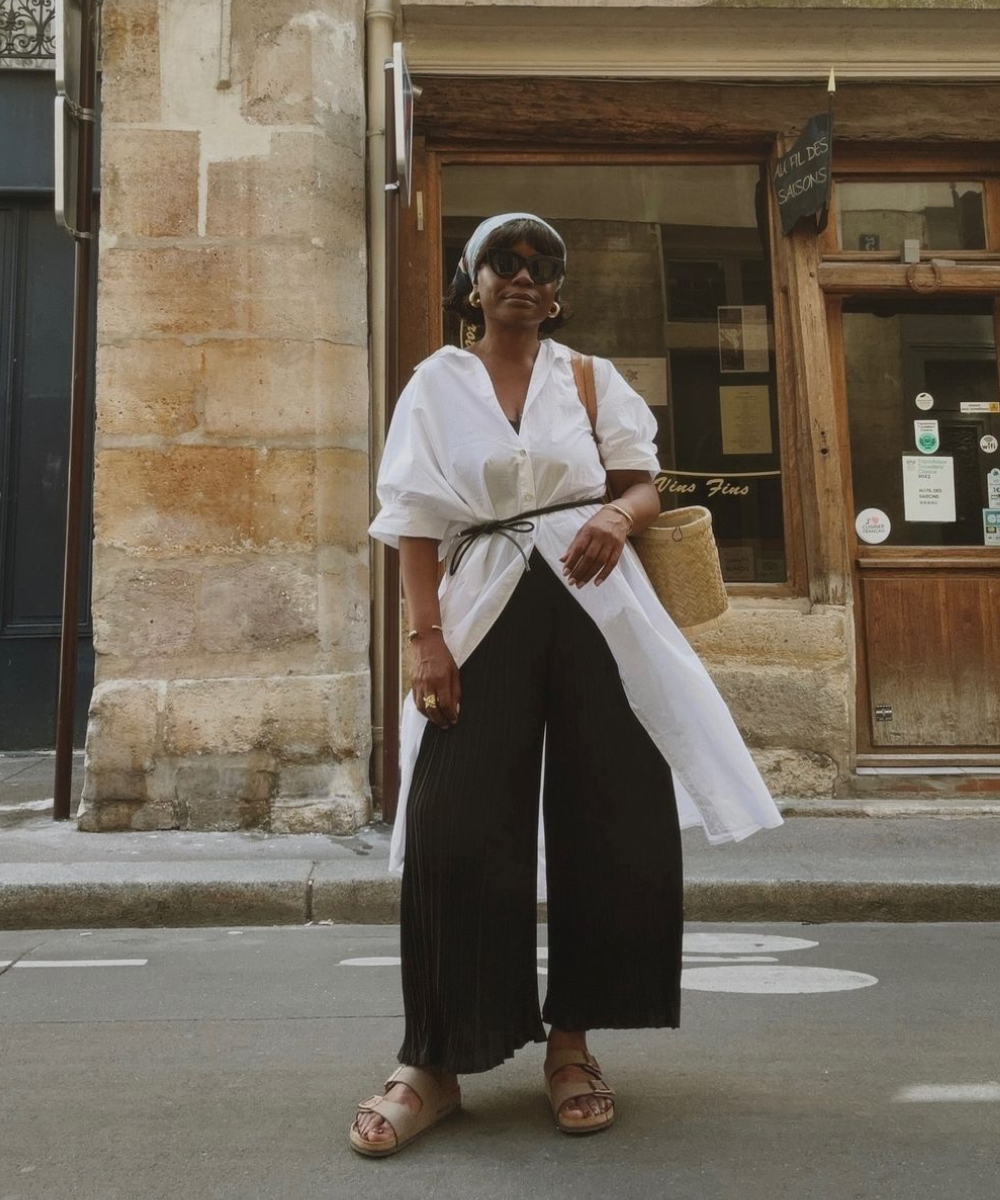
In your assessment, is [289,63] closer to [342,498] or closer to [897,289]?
[342,498]

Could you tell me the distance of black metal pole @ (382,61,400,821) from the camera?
601cm

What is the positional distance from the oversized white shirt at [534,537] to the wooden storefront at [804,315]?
4304mm

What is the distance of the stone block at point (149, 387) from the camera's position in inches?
236

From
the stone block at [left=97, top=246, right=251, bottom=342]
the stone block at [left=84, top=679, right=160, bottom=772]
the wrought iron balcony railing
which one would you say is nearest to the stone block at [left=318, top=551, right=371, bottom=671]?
the stone block at [left=84, top=679, right=160, bottom=772]

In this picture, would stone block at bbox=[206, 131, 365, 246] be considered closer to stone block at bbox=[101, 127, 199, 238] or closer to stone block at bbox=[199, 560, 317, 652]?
stone block at bbox=[101, 127, 199, 238]

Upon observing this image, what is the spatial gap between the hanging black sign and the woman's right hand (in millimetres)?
4968

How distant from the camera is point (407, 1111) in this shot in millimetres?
2270

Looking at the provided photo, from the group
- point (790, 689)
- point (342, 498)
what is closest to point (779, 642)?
point (790, 689)

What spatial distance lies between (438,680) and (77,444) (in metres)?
4.31

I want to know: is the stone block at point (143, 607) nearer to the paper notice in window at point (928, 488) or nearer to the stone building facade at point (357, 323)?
the stone building facade at point (357, 323)

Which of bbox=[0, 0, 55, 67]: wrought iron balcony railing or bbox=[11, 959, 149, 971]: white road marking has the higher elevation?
bbox=[0, 0, 55, 67]: wrought iron balcony railing

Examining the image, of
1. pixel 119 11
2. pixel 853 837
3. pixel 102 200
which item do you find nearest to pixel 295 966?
pixel 853 837

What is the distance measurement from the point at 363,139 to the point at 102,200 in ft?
4.56

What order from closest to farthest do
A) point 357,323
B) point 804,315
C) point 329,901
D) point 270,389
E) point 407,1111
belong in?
point 407,1111 < point 329,901 < point 270,389 < point 357,323 < point 804,315
